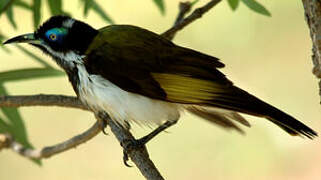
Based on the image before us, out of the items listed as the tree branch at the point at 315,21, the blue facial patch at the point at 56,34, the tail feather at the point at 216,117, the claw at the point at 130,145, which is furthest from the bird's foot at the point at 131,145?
the tree branch at the point at 315,21

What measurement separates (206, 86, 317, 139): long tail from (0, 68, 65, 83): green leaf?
106 centimetres

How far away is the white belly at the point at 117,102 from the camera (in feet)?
13.9

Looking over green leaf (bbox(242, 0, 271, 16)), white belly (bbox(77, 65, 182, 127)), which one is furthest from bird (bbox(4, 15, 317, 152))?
green leaf (bbox(242, 0, 271, 16))

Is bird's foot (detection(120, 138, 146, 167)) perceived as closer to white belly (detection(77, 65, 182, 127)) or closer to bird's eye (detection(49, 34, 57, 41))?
white belly (detection(77, 65, 182, 127))

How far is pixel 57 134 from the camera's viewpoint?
23.8 ft

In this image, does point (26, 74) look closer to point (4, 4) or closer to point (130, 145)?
point (4, 4)

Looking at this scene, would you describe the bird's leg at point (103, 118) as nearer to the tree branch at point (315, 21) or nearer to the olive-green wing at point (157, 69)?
the olive-green wing at point (157, 69)

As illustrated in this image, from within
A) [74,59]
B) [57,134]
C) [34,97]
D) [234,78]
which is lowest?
[57,134]

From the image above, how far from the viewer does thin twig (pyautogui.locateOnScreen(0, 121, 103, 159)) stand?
4.62 m

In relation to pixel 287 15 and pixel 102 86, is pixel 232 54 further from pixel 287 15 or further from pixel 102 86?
pixel 102 86

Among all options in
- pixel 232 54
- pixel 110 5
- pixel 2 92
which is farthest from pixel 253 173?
pixel 2 92

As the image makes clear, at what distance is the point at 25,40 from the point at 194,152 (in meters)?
2.94

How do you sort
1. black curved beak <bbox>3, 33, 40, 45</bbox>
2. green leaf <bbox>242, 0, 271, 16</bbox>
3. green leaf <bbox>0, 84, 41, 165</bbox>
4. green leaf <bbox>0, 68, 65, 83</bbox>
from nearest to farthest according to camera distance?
green leaf <bbox>242, 0, 271, 16</bbox>
black curved beak <bbox>3, 33, 40, 45</bbox>
green leaf <bbox>0, 68, 65, 83</bbox>
green leaf <bbox>0, 84, 41, 165</bbox>

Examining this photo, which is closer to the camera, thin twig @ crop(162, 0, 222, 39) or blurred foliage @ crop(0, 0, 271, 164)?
blurred foliage @ crop(0, 0, 271, 164)
